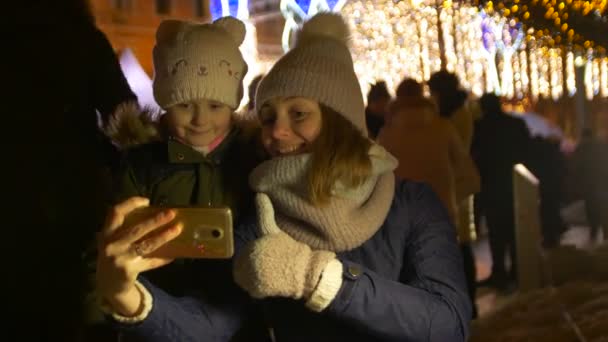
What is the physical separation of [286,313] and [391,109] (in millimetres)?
2801

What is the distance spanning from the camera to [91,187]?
2340 mm

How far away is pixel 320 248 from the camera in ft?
5.38

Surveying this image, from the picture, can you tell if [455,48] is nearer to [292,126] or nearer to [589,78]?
[589,78]

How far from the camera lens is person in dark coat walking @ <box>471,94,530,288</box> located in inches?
220

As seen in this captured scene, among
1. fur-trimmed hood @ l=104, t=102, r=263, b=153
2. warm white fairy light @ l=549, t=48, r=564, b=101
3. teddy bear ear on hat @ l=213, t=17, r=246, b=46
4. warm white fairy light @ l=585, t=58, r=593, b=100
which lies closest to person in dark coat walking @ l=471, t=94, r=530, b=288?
warm white fairy light @ l=549, t=48, r=564, b=101

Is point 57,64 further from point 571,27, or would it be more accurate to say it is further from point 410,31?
point 410,31

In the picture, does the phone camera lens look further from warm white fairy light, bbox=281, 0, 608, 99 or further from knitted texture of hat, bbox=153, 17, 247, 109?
warm white fairy light, bbox=281, 0, 608, 99

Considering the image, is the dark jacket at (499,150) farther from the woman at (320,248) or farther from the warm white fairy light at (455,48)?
the woman at (320,248)

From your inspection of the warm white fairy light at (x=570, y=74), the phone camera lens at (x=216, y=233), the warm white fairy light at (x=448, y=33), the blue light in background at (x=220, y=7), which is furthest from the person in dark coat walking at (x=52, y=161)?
the blue light in background at (x=220, y=7)

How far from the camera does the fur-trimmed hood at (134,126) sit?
2193mm

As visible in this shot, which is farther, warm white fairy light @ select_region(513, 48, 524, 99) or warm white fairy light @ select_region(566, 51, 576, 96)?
warm white fairy light @ select_region(513, 48, 524, 99)

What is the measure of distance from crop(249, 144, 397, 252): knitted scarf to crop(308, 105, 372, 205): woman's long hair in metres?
0.02

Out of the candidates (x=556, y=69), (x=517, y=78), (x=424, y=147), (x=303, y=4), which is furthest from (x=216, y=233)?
(x=303, y=4)

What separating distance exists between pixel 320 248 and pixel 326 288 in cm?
17
